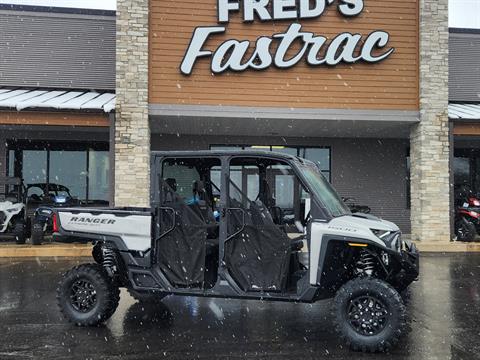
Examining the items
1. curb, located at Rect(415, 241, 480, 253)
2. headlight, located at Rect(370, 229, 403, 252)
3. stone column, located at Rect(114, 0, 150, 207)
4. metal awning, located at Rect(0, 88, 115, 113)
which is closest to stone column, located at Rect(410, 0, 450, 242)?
curb, located at Rect(415, 241, 480, 253)

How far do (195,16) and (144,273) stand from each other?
9777 millimetres

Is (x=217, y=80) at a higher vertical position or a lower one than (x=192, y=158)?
higher

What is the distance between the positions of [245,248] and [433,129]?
10.6m

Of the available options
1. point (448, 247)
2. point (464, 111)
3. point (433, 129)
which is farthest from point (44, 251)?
point (464, 111)

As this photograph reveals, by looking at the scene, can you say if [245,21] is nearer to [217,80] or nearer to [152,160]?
[217,80]

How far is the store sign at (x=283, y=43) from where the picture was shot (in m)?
13.5

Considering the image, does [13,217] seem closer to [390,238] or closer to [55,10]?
[55,10]

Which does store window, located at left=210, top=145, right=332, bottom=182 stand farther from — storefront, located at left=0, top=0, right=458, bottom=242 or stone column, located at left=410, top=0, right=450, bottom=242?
stone column, located at left=410, top=0, right=450, bottom=242

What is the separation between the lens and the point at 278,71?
45.4 ft

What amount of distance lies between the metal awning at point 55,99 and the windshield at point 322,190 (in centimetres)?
840

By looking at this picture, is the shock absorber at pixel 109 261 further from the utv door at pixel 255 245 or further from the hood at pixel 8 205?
the hood at pixel 8 205

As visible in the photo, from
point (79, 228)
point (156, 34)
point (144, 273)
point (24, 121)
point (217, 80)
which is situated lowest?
point (144, 273)

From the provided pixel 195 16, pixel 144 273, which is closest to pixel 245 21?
pixel 195 16

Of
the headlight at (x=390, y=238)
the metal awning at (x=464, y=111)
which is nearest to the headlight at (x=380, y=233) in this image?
the headlight at (x=390, y=238)
